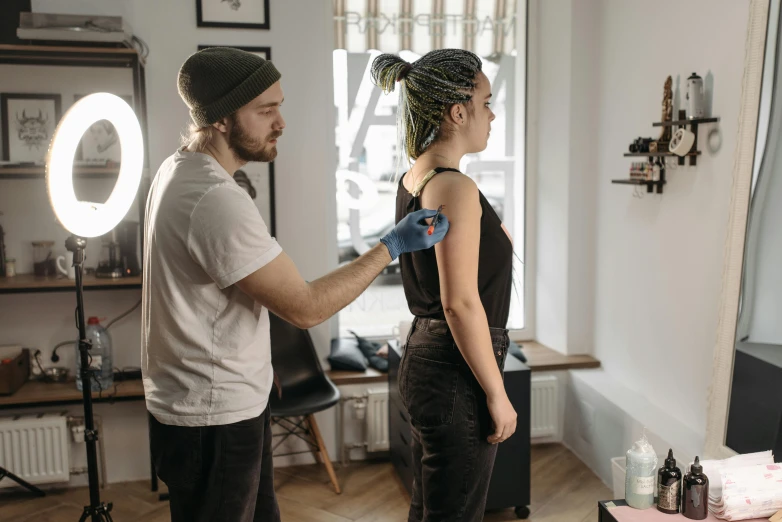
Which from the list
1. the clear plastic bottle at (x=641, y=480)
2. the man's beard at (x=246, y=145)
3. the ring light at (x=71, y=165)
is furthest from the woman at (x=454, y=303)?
the ring light at (x=71, y=165)

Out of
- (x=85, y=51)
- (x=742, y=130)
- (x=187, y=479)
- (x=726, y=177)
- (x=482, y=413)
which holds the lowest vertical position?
(x=187, y=479)

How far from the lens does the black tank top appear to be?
157 cm

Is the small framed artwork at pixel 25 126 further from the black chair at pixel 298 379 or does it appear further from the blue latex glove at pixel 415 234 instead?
the blue latex glove at pixel 415 234

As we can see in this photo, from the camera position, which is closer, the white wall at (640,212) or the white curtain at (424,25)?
the white wall at (640,212)

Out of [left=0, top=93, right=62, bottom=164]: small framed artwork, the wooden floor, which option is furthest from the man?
[left=0, top=93, right=62, bottom=164]: small framed artwork

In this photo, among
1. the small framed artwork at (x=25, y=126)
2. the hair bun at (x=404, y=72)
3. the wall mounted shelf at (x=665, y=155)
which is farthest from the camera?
the small framed artwork at (x=25, y=126)

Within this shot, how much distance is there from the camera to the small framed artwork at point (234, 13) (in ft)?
10.6

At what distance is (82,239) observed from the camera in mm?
2172

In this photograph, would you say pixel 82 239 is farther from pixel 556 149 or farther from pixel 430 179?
pixel 556 149

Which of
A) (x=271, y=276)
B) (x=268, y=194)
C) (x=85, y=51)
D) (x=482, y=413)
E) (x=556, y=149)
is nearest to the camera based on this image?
(x=271, y=276)

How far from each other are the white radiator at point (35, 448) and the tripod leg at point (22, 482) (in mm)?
44

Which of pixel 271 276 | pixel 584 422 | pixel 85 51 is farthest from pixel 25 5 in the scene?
pixel 584 422

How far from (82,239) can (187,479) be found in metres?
0.96

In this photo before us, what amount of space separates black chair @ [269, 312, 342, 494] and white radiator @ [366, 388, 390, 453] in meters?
0.22
